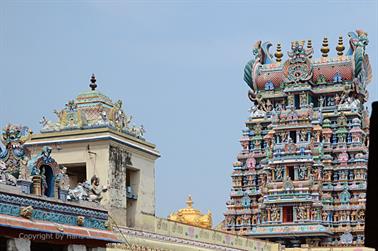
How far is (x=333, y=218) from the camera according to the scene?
4609cm

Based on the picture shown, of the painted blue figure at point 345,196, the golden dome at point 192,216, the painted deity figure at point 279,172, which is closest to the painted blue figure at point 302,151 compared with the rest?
the painted deity figure at point 279,172

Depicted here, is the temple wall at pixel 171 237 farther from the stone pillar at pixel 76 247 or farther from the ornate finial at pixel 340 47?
the ornate finial at pixel 340 47

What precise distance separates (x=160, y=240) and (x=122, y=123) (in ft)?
12.7

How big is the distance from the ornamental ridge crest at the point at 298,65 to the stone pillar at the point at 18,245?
35.4 meters

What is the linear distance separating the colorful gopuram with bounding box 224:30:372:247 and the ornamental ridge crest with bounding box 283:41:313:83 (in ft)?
0.19

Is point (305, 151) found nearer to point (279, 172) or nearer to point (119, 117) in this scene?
point (279, 172)

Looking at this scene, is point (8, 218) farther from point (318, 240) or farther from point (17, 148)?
point (318, 240)

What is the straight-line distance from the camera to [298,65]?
49.9 m

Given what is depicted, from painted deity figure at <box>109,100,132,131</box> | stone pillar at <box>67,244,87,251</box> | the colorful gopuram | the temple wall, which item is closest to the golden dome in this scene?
the temple wall

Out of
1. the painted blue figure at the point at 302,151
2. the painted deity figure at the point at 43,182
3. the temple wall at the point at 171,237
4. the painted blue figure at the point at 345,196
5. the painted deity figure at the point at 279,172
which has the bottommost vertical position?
the temple wall at the point at 171,237

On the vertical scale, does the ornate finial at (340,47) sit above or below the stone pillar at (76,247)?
above

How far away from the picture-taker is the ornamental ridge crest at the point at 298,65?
49.6 m

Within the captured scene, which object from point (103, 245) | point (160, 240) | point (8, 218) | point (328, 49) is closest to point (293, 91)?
point (328, 49)

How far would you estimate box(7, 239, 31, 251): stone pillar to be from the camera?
15305 millimetres
